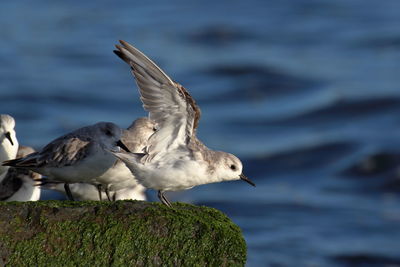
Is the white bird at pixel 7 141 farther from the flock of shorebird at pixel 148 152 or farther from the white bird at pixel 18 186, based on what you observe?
the flock of shorebird at pixel 148 152

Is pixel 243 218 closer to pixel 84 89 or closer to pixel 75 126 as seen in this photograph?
pixel 75 126

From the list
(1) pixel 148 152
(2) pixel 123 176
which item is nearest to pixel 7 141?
(2) pixel 123 176

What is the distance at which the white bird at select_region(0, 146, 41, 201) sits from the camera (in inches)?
410

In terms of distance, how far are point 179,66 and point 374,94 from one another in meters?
5.10

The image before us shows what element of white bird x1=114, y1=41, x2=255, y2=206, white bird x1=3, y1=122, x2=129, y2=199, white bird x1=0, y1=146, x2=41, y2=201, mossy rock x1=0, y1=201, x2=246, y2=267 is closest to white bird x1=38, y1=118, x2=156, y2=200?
white bird x1=3, y1=122, x2=129, y2=199

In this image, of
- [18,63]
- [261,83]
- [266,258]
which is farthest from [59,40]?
[266,258]

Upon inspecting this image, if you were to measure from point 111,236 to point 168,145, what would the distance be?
51.0 inches

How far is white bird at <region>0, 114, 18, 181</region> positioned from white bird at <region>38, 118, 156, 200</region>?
45 centimetres

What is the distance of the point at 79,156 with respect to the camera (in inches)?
328

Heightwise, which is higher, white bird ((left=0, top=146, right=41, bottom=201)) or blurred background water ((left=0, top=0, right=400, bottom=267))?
blurred background water ((left=0, top=0, right=400, bottom=267))

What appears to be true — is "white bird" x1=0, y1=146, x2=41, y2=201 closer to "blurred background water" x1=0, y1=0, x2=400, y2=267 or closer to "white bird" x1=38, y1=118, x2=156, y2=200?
"white bird" x1=38, y1=118, x2=156, y2=200

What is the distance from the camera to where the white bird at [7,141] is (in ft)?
32.4

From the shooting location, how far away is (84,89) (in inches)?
890

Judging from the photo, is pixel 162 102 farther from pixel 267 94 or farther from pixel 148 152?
pixel 267 94
